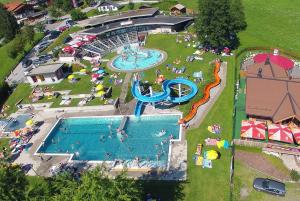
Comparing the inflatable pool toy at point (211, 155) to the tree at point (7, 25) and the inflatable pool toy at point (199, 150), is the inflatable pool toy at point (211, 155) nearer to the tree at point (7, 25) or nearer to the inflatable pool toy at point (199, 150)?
the inflatable pool toy at point (199, 150)

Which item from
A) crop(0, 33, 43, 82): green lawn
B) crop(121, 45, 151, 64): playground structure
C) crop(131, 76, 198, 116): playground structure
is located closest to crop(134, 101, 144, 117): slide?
crop(131, 76, 198, 116): playground structure

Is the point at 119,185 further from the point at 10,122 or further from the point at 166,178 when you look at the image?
the point at 10,122

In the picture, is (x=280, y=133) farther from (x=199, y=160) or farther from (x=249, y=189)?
(x=199, y=160)

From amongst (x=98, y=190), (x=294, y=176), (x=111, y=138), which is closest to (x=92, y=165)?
(x=111, y=138)

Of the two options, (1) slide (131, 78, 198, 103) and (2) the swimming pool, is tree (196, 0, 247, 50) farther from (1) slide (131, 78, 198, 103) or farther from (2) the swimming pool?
(2) the swimming pool

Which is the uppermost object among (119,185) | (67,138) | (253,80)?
(119,185)

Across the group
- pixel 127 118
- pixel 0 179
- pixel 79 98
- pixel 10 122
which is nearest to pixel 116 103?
pixel 127 118

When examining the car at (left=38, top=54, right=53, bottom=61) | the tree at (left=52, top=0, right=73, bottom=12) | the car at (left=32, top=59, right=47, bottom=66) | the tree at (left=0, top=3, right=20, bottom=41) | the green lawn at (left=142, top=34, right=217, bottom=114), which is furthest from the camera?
the tree at (left=52, top=0, right=73, bottom=12)

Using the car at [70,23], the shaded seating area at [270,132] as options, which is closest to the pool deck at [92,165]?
the shaded seating area at [270,132]
